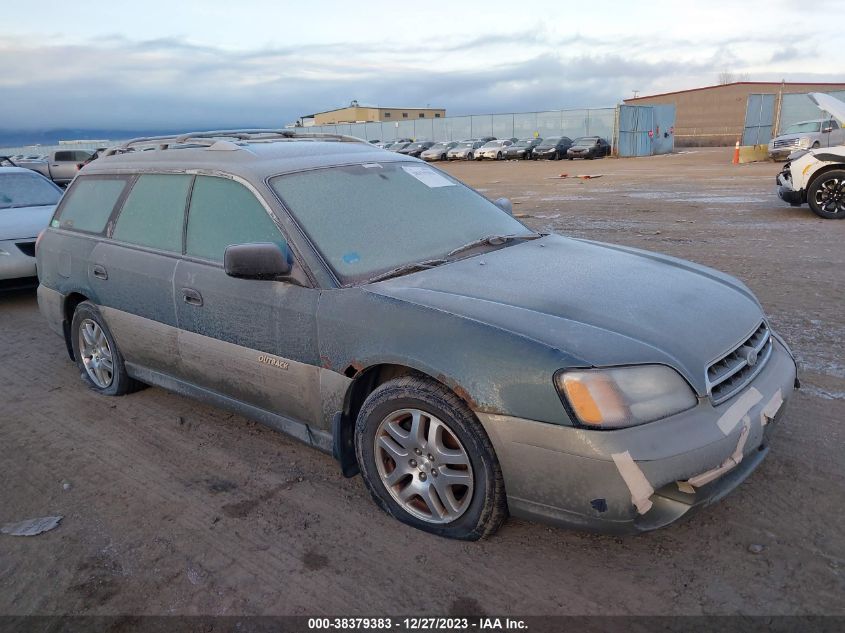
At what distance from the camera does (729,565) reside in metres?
2.56

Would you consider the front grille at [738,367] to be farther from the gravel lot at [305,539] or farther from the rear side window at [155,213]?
the rear side window at [155,213]

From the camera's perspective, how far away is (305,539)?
113 inches

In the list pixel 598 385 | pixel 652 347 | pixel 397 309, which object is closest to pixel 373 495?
pixel 397 309

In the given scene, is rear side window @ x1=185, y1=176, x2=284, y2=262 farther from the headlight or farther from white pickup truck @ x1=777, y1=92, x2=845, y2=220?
white pickup truck @ x1=777, y1=92, x2=845, y2=220

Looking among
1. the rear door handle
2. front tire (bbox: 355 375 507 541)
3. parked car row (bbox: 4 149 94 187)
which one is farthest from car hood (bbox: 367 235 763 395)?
parked car row (bbox: 4 149 94 187)

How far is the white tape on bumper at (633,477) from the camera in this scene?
7.48 ft

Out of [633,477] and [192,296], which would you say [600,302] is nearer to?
[633,477]

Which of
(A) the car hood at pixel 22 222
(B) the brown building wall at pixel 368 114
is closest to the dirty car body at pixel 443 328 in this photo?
(A) the car hood at pixel 22 222

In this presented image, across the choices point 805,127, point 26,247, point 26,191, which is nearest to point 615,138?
point 805,127

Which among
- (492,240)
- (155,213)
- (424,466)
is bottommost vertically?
(424,466)

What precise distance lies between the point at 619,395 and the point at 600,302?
0.56 metres

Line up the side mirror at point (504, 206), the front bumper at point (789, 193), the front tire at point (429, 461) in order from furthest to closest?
the front bumper at point (789, 193) < the side mirror at point (504, 206) < the front tire at point (429, 461)

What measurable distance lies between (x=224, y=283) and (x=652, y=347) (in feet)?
7.04

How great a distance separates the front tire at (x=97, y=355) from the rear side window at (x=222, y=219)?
1226 mm
